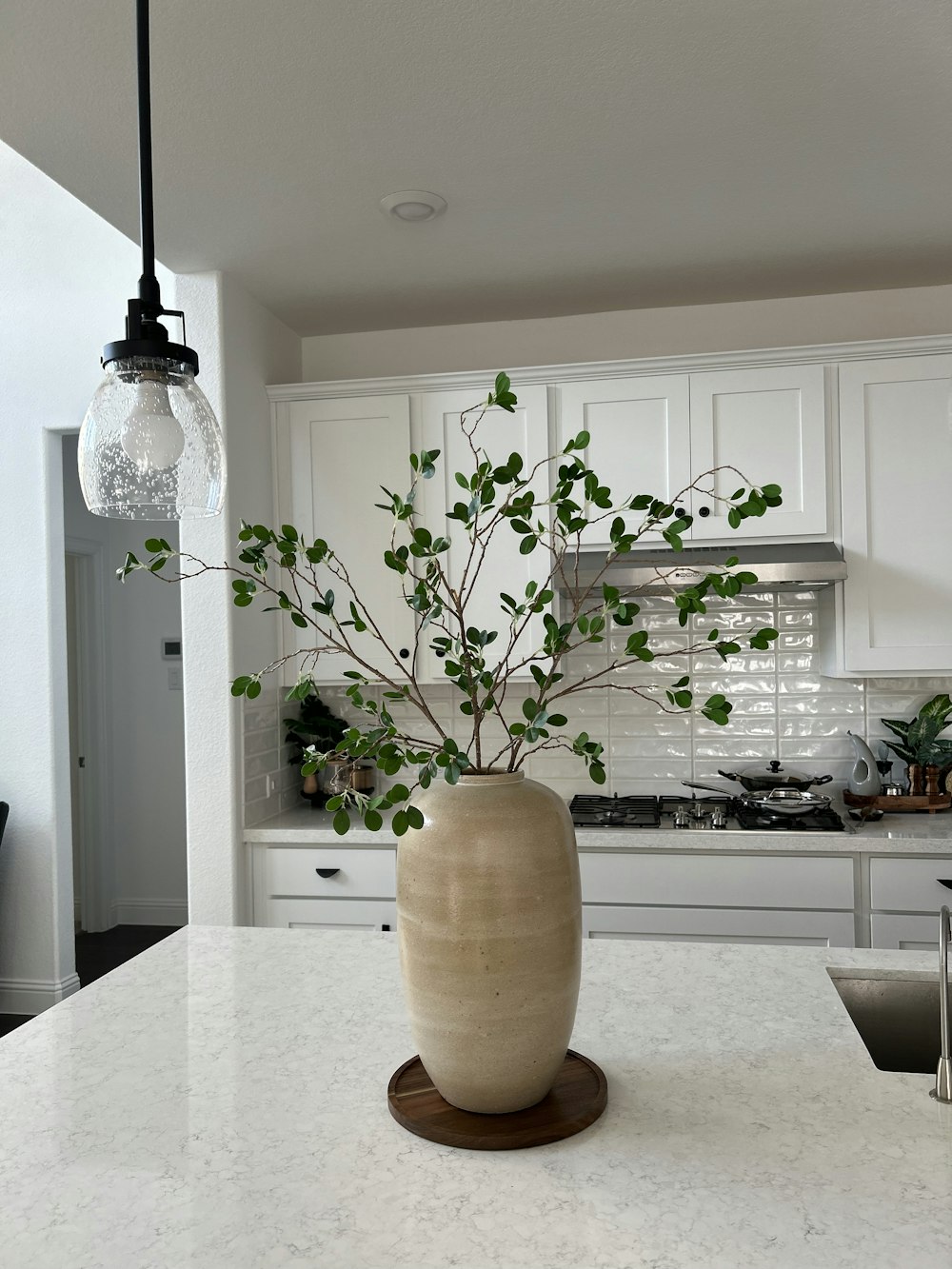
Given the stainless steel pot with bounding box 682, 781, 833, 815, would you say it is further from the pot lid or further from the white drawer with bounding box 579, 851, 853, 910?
the white drawer with bounding box 579, 851, 853, 910

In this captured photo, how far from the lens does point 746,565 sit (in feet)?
10.5

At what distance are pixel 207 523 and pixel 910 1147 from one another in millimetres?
2698

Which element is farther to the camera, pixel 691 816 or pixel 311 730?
pixel 311 730

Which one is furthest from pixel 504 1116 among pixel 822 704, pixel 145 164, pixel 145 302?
pixel 822 704

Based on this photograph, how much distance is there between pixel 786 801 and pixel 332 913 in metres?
1.49

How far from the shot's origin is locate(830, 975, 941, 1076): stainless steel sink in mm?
1583

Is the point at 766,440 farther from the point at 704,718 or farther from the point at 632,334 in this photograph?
the point at 704,718

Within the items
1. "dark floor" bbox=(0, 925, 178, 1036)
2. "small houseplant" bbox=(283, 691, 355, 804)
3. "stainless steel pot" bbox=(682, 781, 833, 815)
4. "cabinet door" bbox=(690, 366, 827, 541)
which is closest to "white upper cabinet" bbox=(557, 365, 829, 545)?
"cabinet door" bbox=(690, 366, 827, 541)

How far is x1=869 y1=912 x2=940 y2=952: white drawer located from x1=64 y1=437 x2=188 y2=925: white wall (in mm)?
3422

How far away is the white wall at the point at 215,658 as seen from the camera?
3148 mm

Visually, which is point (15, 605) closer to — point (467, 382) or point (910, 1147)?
point (467, 382)

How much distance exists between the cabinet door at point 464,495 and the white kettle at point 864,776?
1132 mm

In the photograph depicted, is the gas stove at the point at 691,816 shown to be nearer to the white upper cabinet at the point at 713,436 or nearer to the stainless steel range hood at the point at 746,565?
the stainless steel range hood at the point at 746,565

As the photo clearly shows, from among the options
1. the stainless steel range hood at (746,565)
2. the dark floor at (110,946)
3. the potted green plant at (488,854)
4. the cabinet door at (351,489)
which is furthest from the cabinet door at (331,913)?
the potted green plant at (488,854)
